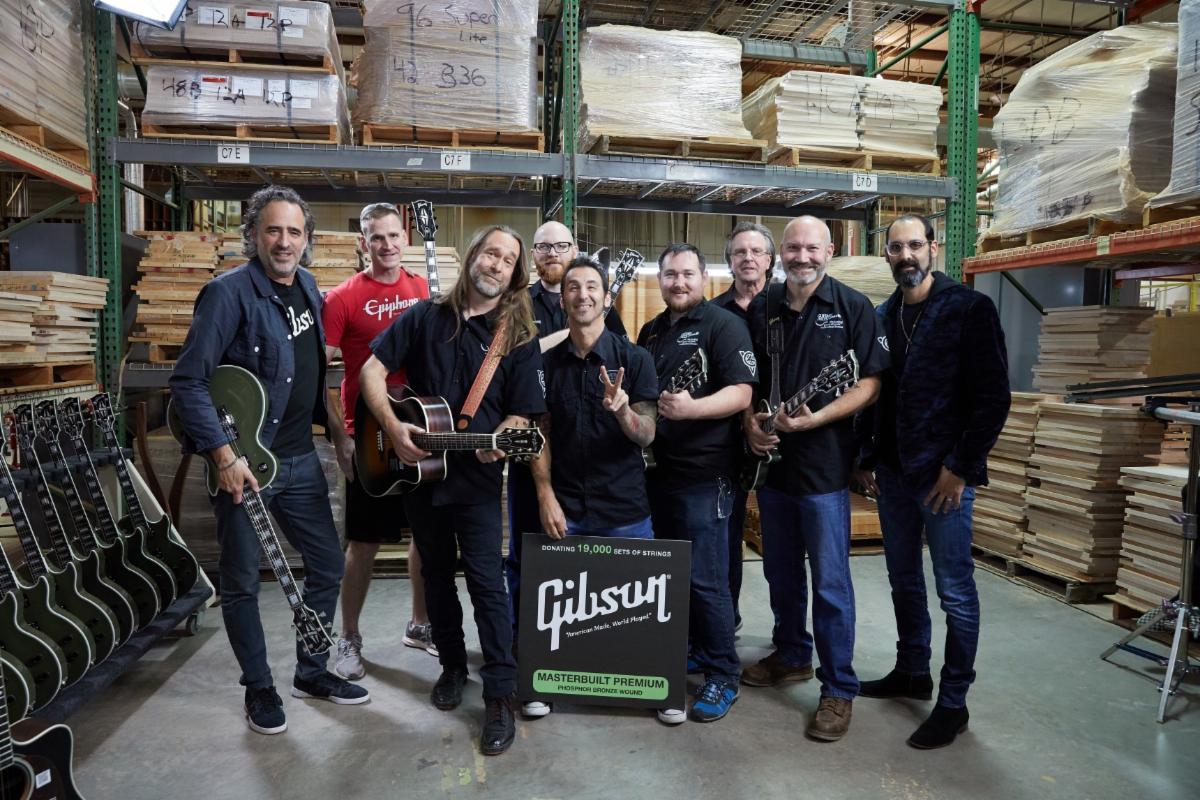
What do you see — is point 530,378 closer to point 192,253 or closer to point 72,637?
point 72,637

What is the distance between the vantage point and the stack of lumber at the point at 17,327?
3994mm

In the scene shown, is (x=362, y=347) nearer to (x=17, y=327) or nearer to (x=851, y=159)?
(x=17, y=327)

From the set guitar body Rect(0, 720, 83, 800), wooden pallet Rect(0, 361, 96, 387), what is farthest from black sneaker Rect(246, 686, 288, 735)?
wooden pallet Rect(0, 361, 96, 387)

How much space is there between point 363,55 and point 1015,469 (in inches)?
211

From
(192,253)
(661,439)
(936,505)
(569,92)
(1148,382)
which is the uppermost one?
(569,92)

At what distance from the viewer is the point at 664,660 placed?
11.2 ft

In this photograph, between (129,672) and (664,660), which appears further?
(129,672)

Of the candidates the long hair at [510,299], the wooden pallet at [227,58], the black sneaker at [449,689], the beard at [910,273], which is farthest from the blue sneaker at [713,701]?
the wooden pallet at [227,58]

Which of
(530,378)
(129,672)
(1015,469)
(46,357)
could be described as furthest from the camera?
(1015,469)

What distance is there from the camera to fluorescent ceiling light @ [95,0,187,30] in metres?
4.38

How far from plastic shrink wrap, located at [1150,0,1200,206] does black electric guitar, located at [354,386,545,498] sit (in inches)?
139

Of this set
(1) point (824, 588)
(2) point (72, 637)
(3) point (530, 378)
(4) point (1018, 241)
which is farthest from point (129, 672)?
(4) point (1018, 241)

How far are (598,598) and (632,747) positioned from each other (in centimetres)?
60

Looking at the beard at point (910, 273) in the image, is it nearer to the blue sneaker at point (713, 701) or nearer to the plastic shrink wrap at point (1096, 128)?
the blue sneaker at point (713, 701)
